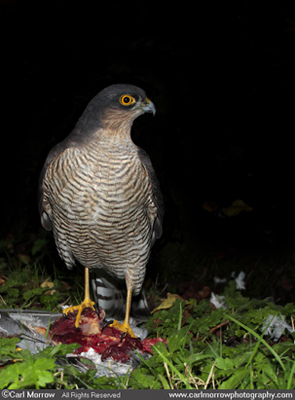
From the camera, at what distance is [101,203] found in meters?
2.76

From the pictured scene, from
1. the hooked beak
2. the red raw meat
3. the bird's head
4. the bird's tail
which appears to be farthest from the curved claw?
the hooked beak

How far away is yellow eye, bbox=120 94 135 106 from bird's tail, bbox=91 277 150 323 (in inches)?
62.5

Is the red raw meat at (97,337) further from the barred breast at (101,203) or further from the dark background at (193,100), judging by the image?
the dark background at (193,100)

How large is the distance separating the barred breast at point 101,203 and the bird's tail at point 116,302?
0.47 meters

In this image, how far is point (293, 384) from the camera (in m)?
2.14

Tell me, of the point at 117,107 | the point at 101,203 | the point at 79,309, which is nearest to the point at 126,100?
the point at 117,107

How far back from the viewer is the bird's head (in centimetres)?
280

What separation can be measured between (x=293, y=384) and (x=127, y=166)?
5.21 feet

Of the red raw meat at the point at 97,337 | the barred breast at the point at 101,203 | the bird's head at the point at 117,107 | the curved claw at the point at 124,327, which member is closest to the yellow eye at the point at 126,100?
the bird's head at the point at 117,107

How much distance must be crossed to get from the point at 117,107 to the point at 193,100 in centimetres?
221

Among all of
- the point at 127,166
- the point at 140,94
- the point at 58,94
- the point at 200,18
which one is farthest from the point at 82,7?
the point at 127,166

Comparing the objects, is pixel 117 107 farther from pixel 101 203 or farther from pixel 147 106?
pixel 101 203

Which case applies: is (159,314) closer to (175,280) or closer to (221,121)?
(175,280)

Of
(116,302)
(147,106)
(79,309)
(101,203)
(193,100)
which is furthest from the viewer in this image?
(193,100)
